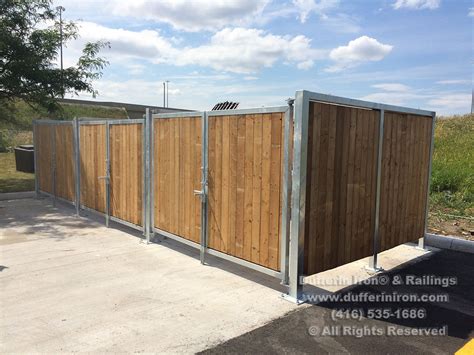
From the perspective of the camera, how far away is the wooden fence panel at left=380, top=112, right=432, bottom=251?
5.05 meters

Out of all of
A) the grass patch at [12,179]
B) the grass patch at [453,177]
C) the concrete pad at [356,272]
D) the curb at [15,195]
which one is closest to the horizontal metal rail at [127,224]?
the concrete pad at [356,272]

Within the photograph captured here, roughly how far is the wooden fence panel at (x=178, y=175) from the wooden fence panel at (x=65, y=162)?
10.5 feet

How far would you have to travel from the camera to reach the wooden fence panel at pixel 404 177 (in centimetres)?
505

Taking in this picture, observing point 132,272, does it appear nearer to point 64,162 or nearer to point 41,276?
point 41,276

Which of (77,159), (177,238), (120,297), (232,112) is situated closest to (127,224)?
(177,238)

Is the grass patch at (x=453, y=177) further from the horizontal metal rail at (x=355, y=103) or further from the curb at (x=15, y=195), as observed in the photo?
the curb at (x=15, y=195)

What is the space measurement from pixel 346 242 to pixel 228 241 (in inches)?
55.0

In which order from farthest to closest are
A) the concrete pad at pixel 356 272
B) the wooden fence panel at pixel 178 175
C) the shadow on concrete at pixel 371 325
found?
the wooden fence panel at pixel 178 175 → the concrete pad at pixel 356 272 → the shadow on concrete at pixel 371 325

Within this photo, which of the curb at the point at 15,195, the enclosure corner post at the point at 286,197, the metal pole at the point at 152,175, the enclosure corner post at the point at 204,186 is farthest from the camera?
the curb at the point at 15,195

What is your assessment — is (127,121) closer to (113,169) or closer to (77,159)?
(113,169)

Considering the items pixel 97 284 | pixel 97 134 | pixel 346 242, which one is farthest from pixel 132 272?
pixel 97 134

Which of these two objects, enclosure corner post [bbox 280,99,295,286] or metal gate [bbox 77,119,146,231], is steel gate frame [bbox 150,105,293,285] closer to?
enclosure corner post [bbox 280,99,295,286]

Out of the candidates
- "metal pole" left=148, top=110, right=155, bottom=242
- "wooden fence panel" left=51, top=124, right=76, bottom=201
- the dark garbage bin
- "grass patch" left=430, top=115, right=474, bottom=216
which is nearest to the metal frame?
"metal pole" left=148, top=110, right=155, bottom=242

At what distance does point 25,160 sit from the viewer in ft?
43.7
